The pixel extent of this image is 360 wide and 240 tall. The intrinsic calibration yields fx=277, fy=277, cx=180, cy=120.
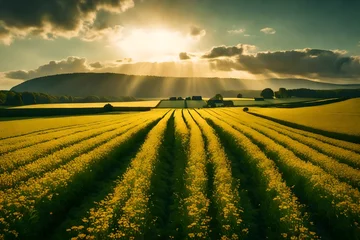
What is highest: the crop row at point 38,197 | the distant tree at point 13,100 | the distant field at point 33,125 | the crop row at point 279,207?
the distant tree at point 13,100

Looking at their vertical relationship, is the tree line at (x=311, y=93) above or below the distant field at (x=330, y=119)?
above

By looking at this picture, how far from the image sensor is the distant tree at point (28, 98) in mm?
123812

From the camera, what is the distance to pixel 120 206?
516 inches

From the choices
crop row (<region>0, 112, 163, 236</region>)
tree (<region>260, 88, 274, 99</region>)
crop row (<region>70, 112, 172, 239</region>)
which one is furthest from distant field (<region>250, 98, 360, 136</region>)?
tree (<region>260, 88, 274, 99</region>)

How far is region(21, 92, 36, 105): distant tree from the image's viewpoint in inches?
4875

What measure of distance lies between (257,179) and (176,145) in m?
12.1

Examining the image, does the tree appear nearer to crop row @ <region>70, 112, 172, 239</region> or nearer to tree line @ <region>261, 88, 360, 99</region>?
tree line @ <region>261, 88, 360, 99</region>

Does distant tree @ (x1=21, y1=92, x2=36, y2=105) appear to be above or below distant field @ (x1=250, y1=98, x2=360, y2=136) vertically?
above

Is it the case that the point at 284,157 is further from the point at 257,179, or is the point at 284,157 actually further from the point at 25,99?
the point at 25,99

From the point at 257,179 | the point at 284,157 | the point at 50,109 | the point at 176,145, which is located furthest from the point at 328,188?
the point at 50,109

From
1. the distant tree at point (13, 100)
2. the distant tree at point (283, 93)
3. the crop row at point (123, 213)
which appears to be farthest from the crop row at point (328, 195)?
the distant tree at point (283, 93)

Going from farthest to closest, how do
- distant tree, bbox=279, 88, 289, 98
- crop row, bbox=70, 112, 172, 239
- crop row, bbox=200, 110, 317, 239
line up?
distant tree, bbox=279, 88, 289, 98 → crop row, bbox=200, 110, 317, 239 → crop row, bbox=70, 112, 172, 239

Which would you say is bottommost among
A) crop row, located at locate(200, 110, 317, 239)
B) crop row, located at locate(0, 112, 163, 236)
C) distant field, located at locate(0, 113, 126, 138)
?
crop row, located at locate(200, 110, 317, 239)

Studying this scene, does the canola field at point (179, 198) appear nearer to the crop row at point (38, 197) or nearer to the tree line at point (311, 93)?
the crop row at point (38, 197)
